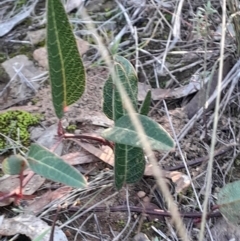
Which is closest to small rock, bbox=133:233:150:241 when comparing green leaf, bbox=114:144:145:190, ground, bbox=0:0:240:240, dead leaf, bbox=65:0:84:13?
ground, bbox=0:0:240:240

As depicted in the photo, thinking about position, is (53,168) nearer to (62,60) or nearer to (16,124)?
(62,60)

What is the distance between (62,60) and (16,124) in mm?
372

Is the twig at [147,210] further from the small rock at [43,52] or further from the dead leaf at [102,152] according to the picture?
the small rock at [43,52]

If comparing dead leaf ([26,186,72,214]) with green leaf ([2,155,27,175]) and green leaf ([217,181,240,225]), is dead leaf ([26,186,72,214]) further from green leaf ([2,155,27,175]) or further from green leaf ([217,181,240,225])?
green leaf ([217,181,240,225])

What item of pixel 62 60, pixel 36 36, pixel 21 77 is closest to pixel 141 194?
pixel 62 60

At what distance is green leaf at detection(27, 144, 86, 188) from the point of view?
117 centimetres

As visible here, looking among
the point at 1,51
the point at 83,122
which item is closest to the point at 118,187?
the point at 83,122

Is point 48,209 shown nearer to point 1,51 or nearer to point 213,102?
point 213,102

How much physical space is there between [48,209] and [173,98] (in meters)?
0.53

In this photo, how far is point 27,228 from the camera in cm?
134

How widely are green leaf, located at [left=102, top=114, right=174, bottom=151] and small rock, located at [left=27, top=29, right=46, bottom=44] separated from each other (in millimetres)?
765

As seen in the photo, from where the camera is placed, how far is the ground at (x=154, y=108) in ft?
4.58

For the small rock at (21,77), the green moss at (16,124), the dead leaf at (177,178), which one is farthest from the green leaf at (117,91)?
the small rock at (21,77)

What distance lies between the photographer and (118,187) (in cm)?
140
